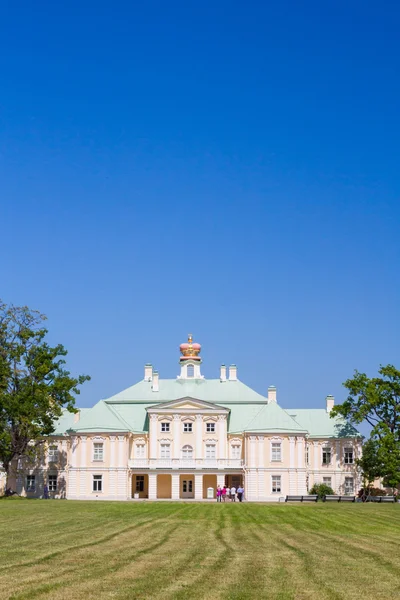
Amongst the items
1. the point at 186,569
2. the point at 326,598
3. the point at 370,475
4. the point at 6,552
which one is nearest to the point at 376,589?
the point at 326,598

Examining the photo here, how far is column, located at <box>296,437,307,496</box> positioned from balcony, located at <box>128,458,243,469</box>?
199 inches

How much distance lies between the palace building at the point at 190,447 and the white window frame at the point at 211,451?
85 mm

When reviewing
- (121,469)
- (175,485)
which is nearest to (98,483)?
(121,469)

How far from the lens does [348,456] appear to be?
74.1 metres

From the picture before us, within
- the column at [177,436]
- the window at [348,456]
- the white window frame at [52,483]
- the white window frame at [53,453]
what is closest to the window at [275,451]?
the column at [177,436]

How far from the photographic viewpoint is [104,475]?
67.4m

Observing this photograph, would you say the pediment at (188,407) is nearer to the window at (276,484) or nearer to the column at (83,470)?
the column at (83,470)

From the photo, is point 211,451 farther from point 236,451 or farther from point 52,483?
point 52,483

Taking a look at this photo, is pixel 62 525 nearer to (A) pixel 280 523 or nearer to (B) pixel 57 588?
(A) pixel 280 523

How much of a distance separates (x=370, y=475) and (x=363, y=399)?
5.87m

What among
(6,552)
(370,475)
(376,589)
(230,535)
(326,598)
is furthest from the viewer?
(370,475)

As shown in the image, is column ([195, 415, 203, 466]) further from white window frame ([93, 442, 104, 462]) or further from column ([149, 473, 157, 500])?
white window frame ([93, 442, 104, 462])

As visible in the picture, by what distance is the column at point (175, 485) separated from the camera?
67.6 metres

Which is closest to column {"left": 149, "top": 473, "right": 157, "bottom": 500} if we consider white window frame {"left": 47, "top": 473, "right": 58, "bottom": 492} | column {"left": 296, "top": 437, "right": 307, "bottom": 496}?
white window frame {"left": 47, "top": 473, "right": 58, "bottom": 492}
